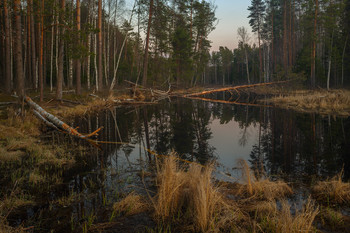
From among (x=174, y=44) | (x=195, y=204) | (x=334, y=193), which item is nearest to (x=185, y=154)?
(x=195, y=204)

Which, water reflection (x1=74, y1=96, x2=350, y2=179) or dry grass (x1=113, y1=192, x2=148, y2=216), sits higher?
water reflection (x1=74, y1=96, x2=350, y2=179)

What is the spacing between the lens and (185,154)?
7207mm

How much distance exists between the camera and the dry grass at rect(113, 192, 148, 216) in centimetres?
361

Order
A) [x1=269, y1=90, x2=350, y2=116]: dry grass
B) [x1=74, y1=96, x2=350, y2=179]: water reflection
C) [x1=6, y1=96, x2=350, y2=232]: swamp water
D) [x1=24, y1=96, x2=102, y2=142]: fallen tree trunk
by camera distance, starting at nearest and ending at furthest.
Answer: [x1=6, y1=96, x2=350, y2=232]: swamp water < [x1=74, y1=96, x2=350, y2=179]: water reflection < [x1=24, y1=96, x2=102, y2=142]: fallen tree trunk < [x1=269, y1=90, x2=350, y2=116]: dry grass

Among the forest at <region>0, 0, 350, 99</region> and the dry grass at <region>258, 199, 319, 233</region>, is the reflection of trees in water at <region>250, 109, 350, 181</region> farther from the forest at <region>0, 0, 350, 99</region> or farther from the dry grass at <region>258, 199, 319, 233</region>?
the forest at <region>0, 0, 350, 99</region>

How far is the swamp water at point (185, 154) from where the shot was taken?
3764 mm

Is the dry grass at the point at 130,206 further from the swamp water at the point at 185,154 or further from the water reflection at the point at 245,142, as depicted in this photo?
the water reflection at the point at 245,142

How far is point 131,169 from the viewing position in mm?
5688

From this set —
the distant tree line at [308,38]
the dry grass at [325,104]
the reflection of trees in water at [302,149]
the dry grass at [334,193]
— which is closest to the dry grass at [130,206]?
the dry grass at [334,193]

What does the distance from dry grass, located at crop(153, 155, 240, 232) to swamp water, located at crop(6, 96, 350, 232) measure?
17.0 inches

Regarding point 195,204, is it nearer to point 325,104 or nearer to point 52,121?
point 52,121

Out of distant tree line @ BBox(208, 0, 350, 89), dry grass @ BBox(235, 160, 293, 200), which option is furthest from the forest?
dry grass @ BBox(235, 160, 293, 200)

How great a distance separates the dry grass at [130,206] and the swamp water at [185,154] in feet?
0.48

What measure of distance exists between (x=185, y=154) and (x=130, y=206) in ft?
12.1
